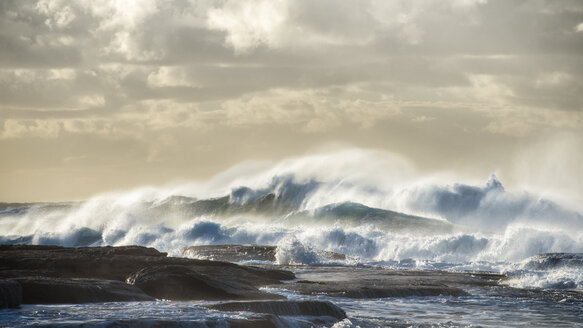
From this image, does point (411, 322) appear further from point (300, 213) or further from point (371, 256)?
point (300, 213)

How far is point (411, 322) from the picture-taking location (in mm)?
11664

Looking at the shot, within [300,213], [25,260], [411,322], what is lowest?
[411,322]

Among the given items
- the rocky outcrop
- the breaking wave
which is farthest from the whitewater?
the rocky outcrop

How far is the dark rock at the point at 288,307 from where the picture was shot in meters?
10.8

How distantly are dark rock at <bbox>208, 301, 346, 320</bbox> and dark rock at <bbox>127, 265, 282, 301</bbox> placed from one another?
1.71m

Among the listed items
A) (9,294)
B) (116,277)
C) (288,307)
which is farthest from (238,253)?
(9,294)

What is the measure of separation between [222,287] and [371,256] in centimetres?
1862

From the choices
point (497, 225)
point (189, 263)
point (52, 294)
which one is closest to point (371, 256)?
point (497, 225)

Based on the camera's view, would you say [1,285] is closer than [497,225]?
Yes

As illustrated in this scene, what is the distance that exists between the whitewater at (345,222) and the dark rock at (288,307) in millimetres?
11791

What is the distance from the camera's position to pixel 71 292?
37.6 ft

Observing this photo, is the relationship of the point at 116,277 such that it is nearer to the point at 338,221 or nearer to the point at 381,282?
the point at 381,282

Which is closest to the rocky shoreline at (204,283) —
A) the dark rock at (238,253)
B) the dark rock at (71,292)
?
the dark rock at (71,292)

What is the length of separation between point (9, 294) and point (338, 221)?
3154 cm
